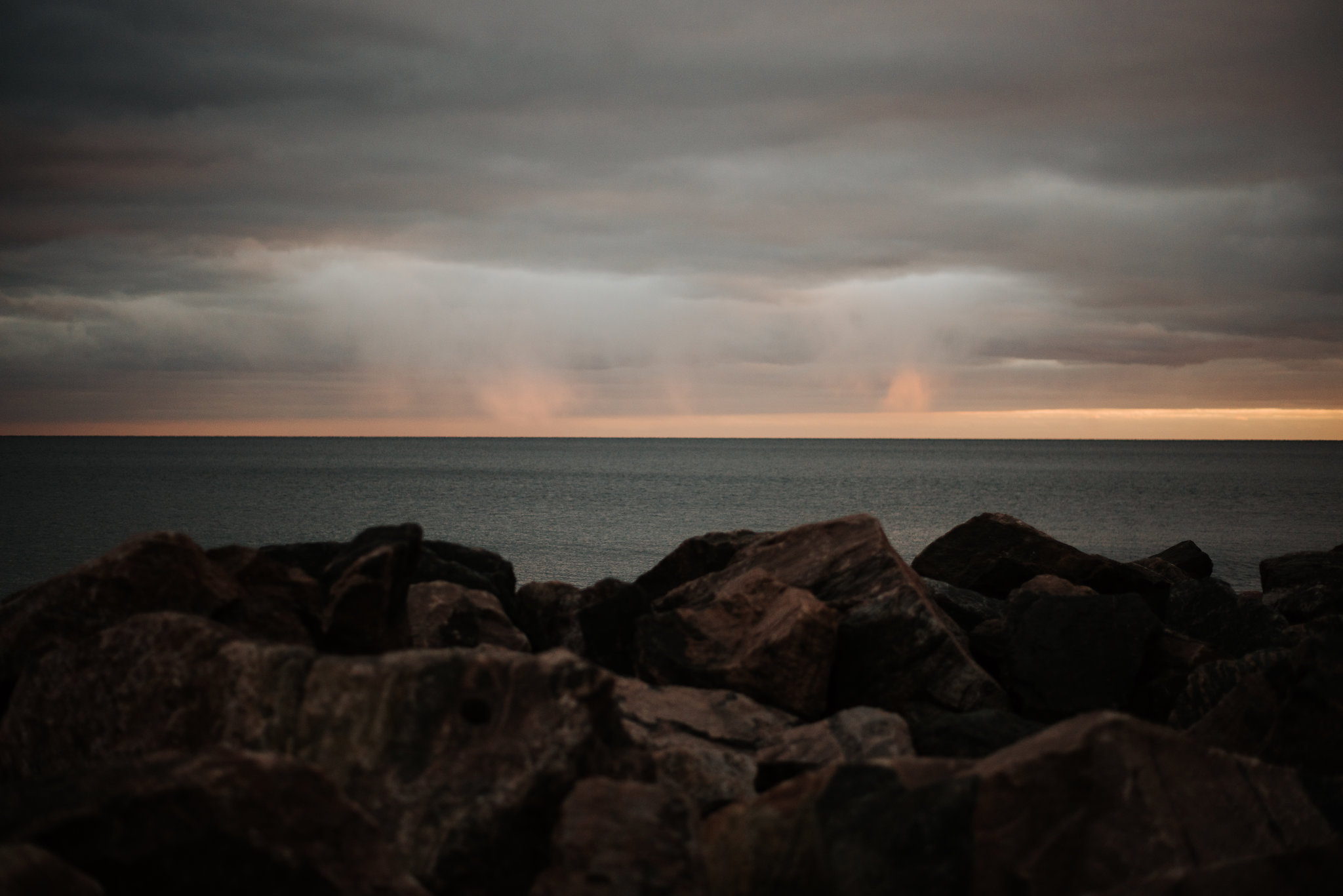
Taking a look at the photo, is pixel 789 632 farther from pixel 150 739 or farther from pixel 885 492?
pixel 885 492

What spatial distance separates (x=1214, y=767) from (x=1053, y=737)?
2.59 ft

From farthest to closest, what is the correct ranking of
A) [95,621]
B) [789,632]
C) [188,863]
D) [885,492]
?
[885,492]
[789,632]
[95,621]
[188,863]

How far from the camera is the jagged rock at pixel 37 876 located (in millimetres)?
3332

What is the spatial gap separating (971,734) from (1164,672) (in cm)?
321

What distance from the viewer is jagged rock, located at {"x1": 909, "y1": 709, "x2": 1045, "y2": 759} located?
673cm

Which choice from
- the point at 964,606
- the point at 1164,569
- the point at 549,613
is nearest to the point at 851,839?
the point at 964,606

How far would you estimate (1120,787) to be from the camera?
4.38 metres

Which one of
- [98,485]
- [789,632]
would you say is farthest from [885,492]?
[789,632]

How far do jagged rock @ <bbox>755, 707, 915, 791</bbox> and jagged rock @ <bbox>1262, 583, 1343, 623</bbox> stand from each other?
10.3 meters

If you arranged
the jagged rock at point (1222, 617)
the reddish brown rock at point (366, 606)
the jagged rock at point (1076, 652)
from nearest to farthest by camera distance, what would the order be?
1. the reddish brown rock at point (366, 606)
2. the jagged rock at point (1076, 652)
3. the jagged rock at point (1222, 617)

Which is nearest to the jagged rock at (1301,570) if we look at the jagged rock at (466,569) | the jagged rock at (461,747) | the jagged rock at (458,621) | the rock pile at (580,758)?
the rock pile at (580,758)

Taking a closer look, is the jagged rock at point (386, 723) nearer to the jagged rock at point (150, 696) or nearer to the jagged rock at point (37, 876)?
the jagged rock at point (150, 696)

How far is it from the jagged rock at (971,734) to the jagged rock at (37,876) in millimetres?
5090

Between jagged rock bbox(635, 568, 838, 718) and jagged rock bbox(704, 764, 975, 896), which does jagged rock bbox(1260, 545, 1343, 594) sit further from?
jagged rock bbox(704, 764, 975, 896)
